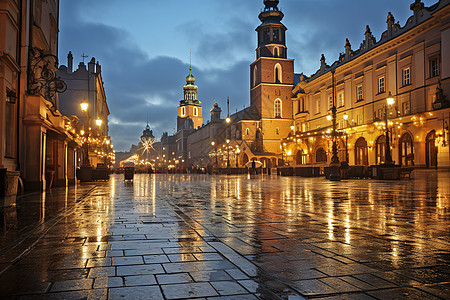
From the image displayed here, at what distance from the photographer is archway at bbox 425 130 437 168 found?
3338cm

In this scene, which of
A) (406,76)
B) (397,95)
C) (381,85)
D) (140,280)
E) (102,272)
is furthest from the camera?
(381,85)

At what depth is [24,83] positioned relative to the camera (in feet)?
49.4

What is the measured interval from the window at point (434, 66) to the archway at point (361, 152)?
11.8 m

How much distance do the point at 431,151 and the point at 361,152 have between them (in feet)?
36.5

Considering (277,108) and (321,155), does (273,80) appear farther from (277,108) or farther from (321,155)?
(321,155)

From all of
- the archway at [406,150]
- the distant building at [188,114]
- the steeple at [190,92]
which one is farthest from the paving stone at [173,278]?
the steeple at [190,92]

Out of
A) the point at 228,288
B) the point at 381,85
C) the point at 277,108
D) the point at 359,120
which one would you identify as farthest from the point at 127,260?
the point at 277,108

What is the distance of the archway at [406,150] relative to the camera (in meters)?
35.9

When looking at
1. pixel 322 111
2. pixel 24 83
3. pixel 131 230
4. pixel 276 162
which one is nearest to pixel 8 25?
pixel 24 83

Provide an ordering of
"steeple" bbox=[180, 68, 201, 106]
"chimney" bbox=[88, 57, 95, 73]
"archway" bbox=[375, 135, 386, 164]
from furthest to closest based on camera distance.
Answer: "steeple" bbox=[180, 68, 201, 106], "chimney" bbox=[88, 57, 95, 73], "archway" bbox=[375, 135, 386, 164]

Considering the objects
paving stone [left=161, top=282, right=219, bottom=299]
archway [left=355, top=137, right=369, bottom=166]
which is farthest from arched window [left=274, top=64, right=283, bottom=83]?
paving stone [left=161, top=282, right=219, bottom=299]

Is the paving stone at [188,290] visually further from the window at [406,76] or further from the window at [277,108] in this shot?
the window at [277,108]

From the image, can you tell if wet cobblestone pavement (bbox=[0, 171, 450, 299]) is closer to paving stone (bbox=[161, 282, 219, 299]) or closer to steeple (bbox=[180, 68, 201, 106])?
paving stone (bbox=[161, 282, 219, 299])

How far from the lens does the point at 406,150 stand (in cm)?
3669
